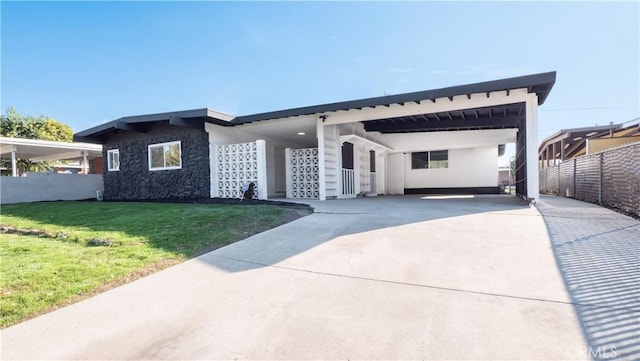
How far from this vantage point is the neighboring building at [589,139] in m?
14.5

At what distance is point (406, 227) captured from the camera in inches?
221

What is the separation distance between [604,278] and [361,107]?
7.19 metres

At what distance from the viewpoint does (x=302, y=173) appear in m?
12.3

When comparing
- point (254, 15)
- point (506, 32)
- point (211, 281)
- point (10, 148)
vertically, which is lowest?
point (211, 281)

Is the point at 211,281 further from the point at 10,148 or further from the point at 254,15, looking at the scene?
the point at 10,148

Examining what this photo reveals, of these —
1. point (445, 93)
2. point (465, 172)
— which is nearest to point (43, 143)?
point (445, 93)

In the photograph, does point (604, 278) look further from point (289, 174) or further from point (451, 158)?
point (451, 158)

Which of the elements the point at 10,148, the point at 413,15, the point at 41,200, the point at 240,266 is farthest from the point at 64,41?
the point at 240,266

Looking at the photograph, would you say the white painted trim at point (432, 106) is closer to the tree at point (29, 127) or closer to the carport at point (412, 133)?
the carport at point (412, 133)

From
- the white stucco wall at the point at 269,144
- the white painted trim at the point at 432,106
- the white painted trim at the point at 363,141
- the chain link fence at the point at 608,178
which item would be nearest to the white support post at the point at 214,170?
the white stucco wall at the point at 269,144

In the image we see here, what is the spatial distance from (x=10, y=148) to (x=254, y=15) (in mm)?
14583

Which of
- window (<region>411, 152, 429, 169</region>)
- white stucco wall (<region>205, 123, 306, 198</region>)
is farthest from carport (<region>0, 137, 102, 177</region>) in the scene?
window (<region>411, 152, 429, 169</region>)

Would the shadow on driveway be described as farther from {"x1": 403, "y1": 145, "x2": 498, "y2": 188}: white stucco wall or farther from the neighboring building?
the neighboring building

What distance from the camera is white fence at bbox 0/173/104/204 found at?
14070mm
